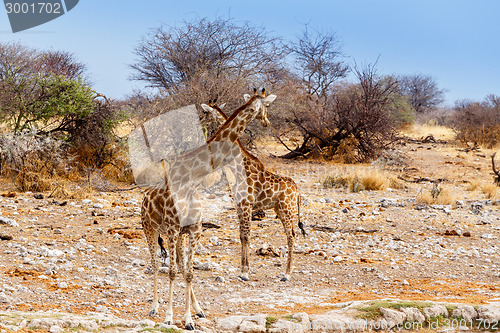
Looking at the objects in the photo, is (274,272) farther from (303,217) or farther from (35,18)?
(35,18)

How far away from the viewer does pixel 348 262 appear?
24.0 ft

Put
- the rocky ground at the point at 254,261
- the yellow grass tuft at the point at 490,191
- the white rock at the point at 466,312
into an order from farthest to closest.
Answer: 1. the yellow grass tuft at the point at 490,191
2. the rocky ground at the point at 254,261
3. the white rock at the point at 466,312

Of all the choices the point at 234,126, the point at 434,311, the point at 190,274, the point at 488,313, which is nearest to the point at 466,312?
the point at 488,313

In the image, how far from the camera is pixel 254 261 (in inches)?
286

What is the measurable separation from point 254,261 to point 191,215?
9.09 ft

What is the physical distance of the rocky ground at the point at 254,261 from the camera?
497 centimetres

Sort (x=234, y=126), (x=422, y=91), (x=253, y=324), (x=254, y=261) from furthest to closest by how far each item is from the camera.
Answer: (x=422, y=91), (x=254, y=261), (x=234, y=126), (x=253, y=324)

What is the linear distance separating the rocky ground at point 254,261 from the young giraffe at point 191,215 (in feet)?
0.90

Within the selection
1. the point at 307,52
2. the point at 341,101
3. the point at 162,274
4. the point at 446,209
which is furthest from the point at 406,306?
the point at 307,52

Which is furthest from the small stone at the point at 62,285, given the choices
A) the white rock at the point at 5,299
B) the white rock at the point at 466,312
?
the white rock at the point at 466,312

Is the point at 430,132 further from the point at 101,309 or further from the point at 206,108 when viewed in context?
the point at 101,309

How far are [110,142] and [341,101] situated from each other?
28.5ft

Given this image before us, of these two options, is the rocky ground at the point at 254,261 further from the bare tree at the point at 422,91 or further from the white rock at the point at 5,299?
the bare tree at the point at 422,91

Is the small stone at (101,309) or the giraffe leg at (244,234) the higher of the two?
the giraffe leg at (244,234)
